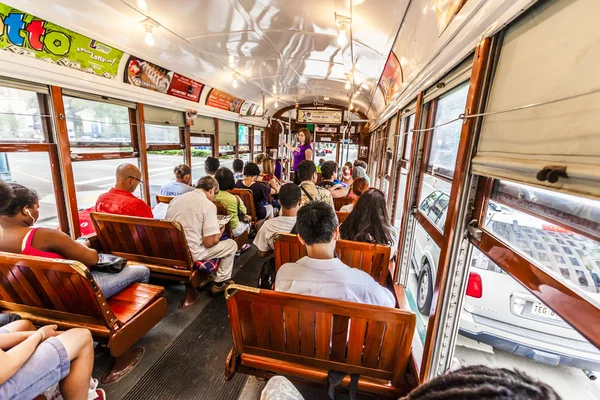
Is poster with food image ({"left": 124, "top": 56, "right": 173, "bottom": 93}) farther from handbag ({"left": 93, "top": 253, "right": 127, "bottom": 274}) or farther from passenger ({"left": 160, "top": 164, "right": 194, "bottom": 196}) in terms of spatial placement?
handbag ({"left": 93, "top": 253, "right": 127, "bottom": 274})

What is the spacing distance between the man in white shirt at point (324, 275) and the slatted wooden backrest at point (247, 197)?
9.44ft

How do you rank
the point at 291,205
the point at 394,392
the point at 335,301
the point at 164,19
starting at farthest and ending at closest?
the point at 164,19 < the point at 291,205 < the point at 394,392 < the point at 335,301

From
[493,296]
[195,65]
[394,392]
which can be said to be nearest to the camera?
[394,392]

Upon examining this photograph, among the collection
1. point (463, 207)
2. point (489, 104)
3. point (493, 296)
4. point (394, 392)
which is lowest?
point (394, 392)

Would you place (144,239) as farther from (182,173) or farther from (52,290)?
(182,173)

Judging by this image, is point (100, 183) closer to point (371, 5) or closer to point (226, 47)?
point (226, 47)

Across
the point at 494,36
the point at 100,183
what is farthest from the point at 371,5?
the point at 100,183

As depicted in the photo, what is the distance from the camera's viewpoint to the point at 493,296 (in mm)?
1983

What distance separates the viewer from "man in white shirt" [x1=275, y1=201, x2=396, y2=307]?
4.52 feet

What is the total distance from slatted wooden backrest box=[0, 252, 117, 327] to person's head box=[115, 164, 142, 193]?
126 centimetres

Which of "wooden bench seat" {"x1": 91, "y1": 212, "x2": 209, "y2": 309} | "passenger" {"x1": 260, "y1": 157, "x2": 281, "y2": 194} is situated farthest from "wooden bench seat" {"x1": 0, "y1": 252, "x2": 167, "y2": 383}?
"passenger" {"x1": 260, "y1": 157, "x2": 281, "y2": 194}

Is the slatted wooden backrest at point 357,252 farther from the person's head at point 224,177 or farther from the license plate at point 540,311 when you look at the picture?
the person's head at point 224,177

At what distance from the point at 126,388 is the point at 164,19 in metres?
3.52

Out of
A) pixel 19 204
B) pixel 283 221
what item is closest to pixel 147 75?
pixel 19 204
